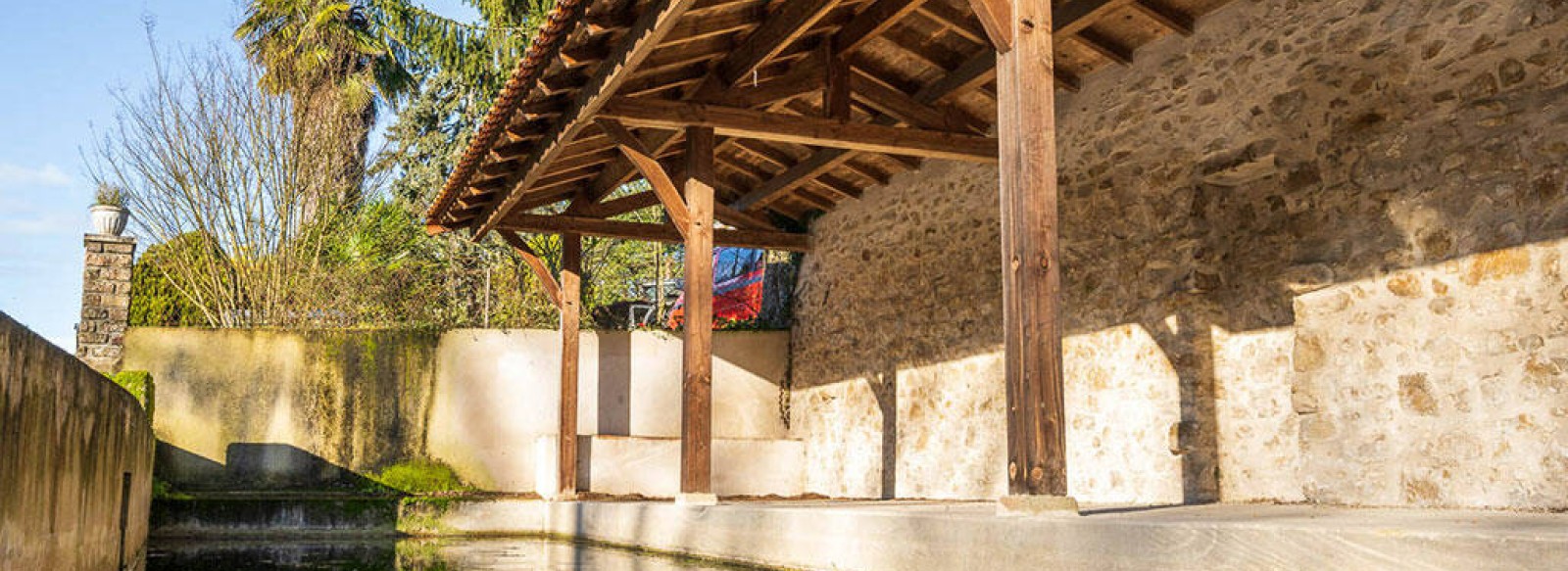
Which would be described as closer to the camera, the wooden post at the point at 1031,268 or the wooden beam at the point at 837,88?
A: the wooden post at the point at 1031,268

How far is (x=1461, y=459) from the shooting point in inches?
221

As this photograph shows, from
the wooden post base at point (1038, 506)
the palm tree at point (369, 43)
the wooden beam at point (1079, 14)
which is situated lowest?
the wooden post base at point (1038, 506)

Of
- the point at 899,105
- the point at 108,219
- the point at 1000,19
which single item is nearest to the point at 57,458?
the point at 1000,19

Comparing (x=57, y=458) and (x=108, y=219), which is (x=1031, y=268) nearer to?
(x=57, y=458)

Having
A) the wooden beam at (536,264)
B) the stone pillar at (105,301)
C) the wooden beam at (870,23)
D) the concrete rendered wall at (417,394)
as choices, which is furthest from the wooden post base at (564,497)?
the wooden beam at (870,23)

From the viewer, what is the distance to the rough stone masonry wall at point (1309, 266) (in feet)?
18.0

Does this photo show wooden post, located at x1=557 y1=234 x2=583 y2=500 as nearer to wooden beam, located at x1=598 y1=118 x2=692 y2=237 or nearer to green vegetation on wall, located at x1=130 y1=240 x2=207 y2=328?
wooden beam, located at x1=598 y1=118 x2=692 y2=237

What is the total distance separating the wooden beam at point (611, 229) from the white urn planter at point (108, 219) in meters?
4.51

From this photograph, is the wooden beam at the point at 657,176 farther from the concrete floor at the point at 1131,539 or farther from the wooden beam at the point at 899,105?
the concrete floor at the point at 1131,539

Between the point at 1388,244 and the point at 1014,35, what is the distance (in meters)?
2.37

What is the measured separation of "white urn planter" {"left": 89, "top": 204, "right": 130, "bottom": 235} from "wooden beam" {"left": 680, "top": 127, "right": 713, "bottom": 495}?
7.68m

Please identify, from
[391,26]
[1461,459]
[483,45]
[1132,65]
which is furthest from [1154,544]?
[391,26]

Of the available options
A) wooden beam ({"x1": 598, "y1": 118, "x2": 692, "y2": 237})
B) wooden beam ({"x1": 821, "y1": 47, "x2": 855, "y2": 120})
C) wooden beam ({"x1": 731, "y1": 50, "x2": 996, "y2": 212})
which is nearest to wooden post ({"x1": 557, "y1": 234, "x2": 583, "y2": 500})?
wooden beam ({"x1": 731, "y1": 50, "x2": 996, "y2": 212})

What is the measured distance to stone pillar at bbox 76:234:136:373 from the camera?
1255cm
